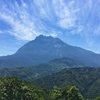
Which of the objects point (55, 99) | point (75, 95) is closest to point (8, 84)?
point (55, 99)

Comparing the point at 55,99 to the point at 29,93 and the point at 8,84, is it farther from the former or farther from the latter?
the point at 8,84

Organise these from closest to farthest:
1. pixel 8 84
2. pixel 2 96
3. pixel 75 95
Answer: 1. pixel 75 95
2. pixel 2 96
3. pixel 8 84

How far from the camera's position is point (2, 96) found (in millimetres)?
131250

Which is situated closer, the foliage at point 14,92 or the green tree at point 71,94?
the green tree at point 71,94

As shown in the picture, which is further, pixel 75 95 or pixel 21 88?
pixel 21 88

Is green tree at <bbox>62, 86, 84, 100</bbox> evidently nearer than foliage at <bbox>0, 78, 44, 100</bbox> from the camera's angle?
Yes

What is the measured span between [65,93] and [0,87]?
4393 centimetres

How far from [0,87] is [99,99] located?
174ft

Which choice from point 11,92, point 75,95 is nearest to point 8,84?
point 11,92

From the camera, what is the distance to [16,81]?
14612cm

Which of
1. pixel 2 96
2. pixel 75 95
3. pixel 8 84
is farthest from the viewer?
pixel 8 84

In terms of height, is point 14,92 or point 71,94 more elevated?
point 14,92

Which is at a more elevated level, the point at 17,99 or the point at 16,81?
the point at 16,81

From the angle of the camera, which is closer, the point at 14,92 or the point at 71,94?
the point at 71,94
